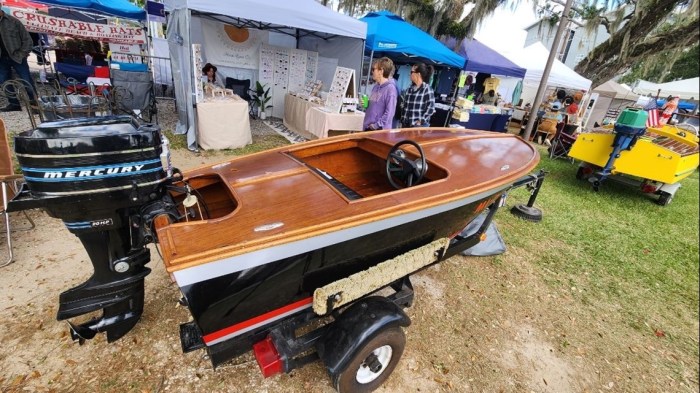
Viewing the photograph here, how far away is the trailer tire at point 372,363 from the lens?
1638 millimetres

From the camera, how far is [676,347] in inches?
103

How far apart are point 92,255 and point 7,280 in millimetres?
1464

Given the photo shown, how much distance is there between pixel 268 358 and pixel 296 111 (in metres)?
6.44

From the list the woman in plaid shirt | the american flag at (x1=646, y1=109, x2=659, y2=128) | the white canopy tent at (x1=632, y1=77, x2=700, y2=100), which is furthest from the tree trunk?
the woman in plaid shirt

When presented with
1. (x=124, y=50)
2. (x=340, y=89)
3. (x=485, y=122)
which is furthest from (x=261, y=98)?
(x=485, y=122)

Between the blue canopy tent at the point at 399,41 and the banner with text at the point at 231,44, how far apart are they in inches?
109

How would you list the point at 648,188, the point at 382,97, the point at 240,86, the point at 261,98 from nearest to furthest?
1. the point at 382,97
2. the point at 648,188
3. the point at 240,86
4. the point at 261,98

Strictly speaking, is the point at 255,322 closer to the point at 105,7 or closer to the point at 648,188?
the point at 648,188

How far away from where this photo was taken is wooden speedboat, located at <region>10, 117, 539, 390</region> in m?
1.27

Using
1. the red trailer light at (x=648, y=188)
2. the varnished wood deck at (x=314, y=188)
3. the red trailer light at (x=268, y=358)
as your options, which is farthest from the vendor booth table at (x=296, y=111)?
the red trailer light at (x=648, y=188)

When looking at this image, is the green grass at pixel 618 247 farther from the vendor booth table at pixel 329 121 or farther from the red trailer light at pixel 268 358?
the vendor booth table at pixel 329 121

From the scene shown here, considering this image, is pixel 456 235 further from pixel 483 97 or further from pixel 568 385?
pixel 483 97

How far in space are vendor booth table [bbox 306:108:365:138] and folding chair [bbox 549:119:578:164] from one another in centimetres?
530

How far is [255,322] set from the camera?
153cm
